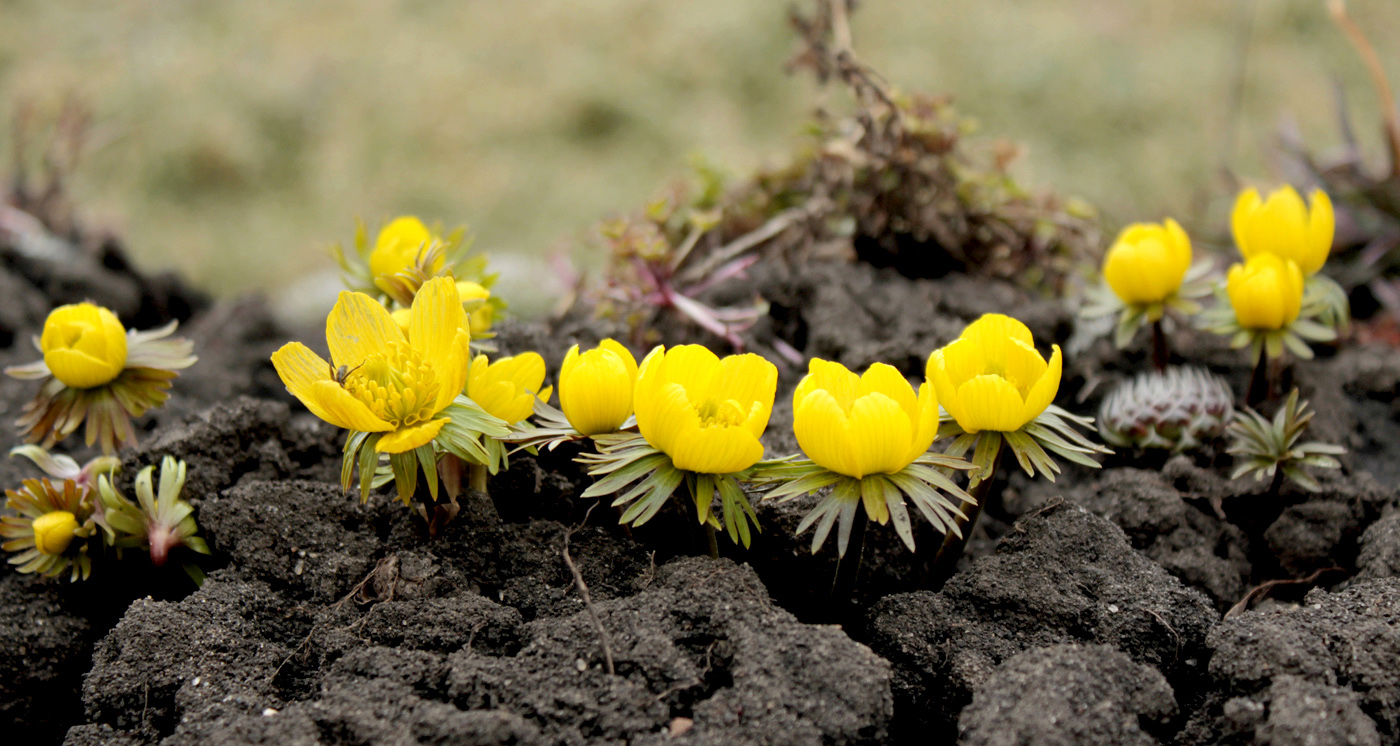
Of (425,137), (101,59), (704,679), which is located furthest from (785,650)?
(101,59)

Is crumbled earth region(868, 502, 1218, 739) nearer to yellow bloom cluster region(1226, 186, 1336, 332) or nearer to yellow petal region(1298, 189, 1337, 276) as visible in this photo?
yellow bloom cluster region(1226, 186, 1336, 332)

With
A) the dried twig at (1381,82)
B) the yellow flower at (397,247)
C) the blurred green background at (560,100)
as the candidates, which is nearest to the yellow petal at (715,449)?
the yellow flower at (397,247)

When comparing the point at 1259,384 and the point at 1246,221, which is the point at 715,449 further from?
the point at 1259,384

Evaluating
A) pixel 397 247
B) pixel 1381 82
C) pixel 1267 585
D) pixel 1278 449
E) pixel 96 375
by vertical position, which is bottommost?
pixel 96 375

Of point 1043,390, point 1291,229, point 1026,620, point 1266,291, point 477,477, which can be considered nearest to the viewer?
point 1043,390

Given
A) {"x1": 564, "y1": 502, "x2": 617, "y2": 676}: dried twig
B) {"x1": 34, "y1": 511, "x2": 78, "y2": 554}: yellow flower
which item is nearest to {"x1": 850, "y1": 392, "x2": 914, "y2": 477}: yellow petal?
{"x1": 564, "y1": 502, "x2": 617, "y2": 676}: dried twig

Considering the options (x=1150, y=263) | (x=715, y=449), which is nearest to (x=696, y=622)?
(x=715, y=449)

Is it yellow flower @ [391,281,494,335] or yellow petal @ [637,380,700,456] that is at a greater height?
yellow flower @ [391,281,494,335]

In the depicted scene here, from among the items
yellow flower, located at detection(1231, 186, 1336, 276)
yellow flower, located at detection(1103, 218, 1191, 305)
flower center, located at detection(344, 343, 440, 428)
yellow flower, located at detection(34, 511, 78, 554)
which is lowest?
Answer: yellow flower, located at detection(34, 511, 78, 554)
